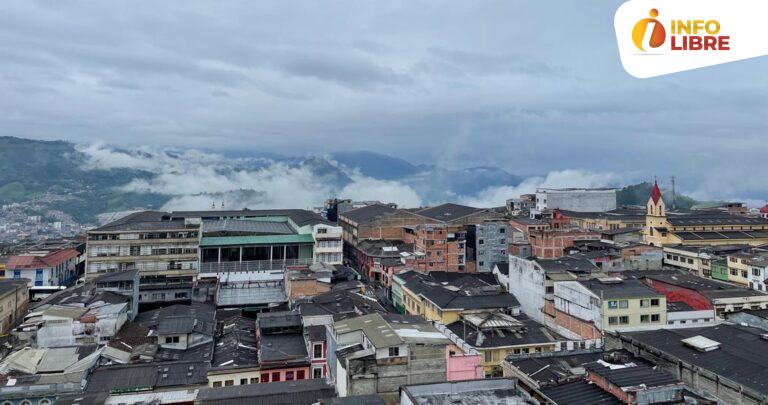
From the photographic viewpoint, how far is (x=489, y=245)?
202 feet

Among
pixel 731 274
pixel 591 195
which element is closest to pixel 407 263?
pixel 731 274

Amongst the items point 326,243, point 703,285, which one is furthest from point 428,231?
point 703,285

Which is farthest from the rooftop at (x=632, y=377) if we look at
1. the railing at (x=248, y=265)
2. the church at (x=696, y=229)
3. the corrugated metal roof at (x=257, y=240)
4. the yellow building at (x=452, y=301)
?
the church at (x=696, y=229)

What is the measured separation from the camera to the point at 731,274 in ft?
171

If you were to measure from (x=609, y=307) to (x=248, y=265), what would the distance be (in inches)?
1575

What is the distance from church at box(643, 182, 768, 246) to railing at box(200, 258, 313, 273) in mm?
49721

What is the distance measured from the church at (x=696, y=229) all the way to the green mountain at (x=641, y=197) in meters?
69.8

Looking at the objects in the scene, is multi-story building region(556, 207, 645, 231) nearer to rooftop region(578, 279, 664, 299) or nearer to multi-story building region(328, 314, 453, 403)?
rooftop region(578, 279, 664, 299)

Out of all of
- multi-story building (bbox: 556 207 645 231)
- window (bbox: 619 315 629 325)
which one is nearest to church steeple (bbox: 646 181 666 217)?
multi-story building (bbox: 556 207 645 231)

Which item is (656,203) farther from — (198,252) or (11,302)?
(11,302)

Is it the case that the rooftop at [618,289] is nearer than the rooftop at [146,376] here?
No

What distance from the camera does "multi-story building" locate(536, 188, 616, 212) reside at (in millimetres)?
107125

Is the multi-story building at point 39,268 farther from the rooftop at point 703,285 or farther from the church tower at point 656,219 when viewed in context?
the church tower at point 656,219

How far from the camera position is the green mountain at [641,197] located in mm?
146375
